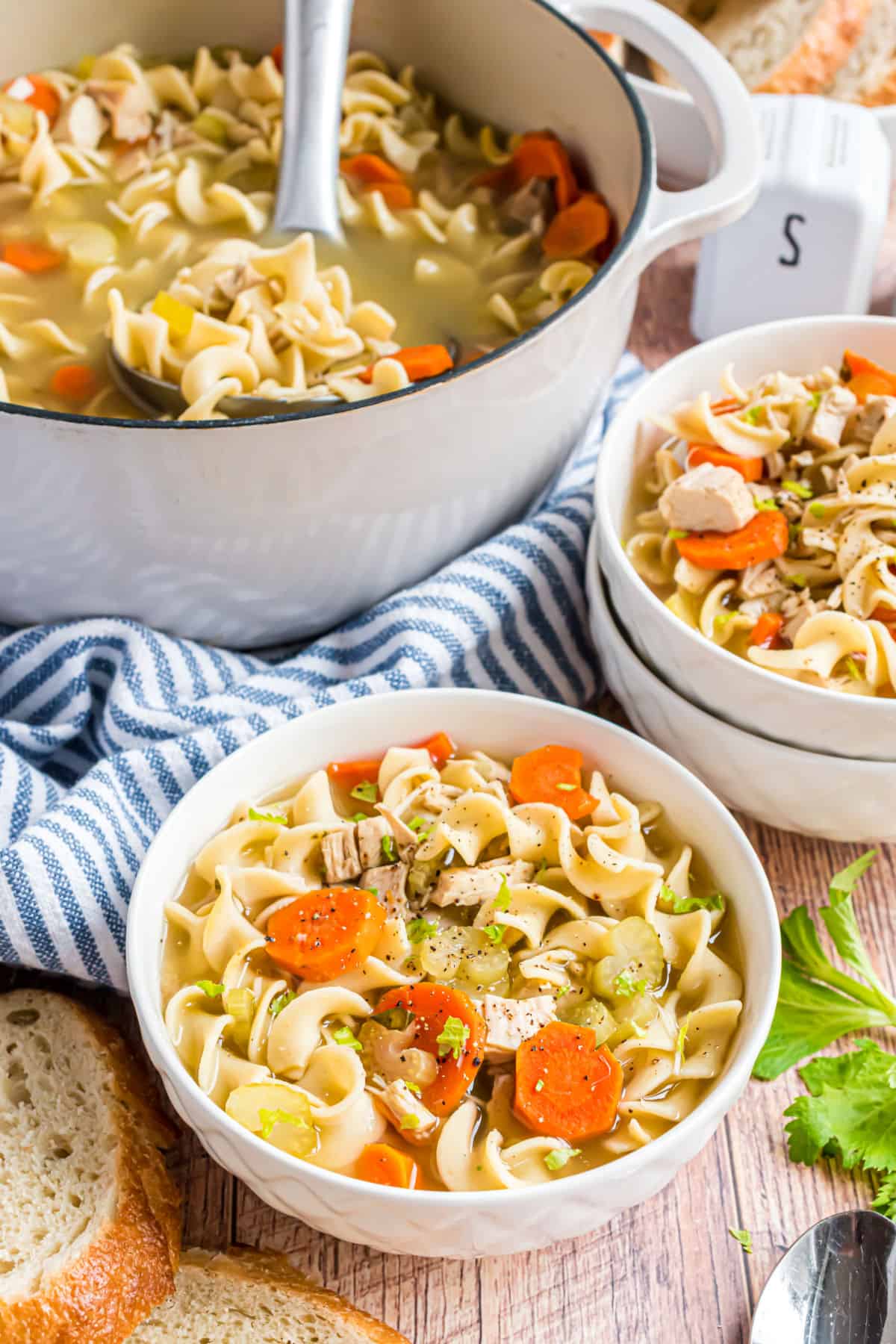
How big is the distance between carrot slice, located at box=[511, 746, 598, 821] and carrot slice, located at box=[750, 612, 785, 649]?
0.50m

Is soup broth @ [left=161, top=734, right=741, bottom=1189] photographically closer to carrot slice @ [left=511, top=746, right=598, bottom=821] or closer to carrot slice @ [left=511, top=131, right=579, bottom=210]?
carrot slice @ [left=511, top=746, right=598, bottom=821]

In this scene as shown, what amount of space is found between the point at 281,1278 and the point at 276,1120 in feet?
1.37

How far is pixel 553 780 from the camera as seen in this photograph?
299 cm

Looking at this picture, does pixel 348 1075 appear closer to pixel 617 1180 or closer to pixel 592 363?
pixel 617 1180

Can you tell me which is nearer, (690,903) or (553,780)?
(690,903)

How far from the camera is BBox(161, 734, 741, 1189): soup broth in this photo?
8.09ft

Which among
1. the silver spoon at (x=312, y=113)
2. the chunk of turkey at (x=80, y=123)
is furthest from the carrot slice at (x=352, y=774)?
the chunk of turkey at (x=80, y=123)

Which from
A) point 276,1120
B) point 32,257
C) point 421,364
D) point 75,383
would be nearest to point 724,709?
point 421,364

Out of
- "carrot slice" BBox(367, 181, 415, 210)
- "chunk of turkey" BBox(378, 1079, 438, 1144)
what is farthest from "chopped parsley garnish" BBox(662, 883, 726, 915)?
"carrot slice" BBox(367, 181, 415, 210)

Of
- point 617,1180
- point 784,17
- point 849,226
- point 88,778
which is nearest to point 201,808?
point 88,778

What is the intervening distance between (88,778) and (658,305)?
2.76 meters

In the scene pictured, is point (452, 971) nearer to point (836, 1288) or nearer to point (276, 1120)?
point (276, 1120)

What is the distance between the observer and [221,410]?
10.9 ft

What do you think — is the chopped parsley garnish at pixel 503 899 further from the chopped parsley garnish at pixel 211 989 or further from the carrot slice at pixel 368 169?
the carrot slice at pixel 368 169
